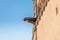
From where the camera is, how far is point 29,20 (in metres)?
26.0

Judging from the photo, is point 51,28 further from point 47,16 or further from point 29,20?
point 29,20

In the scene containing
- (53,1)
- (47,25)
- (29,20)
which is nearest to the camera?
(53,1)

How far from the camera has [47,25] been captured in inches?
792

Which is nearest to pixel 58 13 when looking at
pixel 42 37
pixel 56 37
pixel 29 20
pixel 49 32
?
pixel 56 37

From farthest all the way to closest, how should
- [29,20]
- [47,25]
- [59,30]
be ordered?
[29,20] < [47,25] < [59,30]

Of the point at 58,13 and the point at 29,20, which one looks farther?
the point at 29,20

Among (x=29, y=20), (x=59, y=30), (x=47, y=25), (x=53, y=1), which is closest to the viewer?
(x=59, y=30)

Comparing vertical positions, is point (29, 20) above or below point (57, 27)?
above

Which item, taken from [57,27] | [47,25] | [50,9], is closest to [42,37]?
[47,25]

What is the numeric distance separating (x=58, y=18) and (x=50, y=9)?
213cm

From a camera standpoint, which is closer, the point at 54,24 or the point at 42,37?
the point at 54,24

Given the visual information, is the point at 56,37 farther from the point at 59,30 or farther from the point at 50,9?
the point at 50,9

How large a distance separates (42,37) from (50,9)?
374 cm

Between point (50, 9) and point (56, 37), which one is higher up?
point (50, 9)
